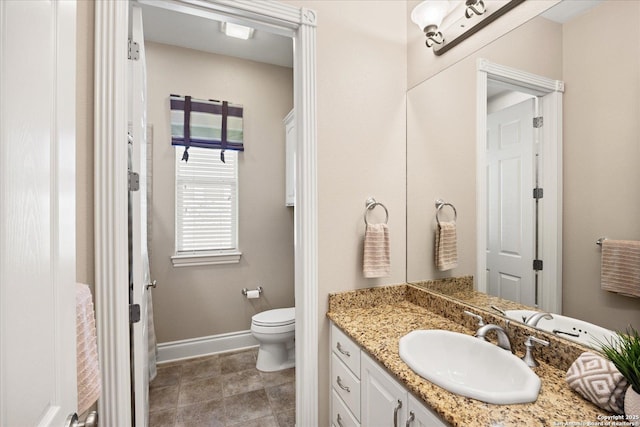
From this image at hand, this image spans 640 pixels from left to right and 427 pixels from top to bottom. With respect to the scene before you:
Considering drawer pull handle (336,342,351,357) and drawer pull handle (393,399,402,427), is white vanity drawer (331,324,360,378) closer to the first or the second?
drawer pull handle (336,342,351,357)

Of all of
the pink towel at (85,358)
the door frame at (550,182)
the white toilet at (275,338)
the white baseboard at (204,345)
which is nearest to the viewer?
the pink towel at (85,358)

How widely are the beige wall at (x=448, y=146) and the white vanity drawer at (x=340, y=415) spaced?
30.1 inches

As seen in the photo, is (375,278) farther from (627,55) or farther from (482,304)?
(627,55)

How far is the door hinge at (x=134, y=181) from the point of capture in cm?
130

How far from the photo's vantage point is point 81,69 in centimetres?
112

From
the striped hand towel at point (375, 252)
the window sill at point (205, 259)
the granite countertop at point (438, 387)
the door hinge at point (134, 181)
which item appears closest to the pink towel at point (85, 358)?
the door hinge at point (134, 181)

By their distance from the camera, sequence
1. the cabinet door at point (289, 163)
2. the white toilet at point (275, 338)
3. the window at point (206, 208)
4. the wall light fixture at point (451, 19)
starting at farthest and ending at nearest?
the cabinet door at point (289, 163)
the window at point (206, 208)
the white toilet at point (275, 338)
the wall light fixture at point (451, 19)

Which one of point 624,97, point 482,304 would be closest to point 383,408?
point 482,304

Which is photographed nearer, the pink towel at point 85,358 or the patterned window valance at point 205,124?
the pink towel at point 85,358

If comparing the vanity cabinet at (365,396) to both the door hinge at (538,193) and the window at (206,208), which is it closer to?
the door hinge at (538,193)

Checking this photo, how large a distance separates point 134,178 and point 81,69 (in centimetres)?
45

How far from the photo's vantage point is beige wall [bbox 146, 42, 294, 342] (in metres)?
2.58

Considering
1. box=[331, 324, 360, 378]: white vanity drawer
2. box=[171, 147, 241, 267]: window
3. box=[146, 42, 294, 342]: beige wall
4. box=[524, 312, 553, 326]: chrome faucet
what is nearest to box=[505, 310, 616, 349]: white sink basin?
box=[524, 312, 553, 326]: chrome faucet

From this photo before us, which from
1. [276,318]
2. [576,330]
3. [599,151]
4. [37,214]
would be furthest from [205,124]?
[576,330]
